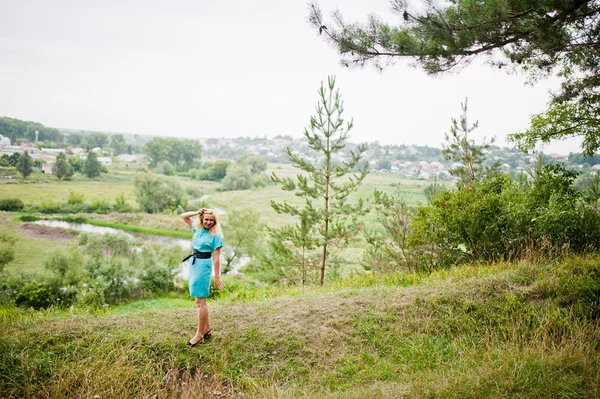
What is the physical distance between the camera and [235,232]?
36562mm

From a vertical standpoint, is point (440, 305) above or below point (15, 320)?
above

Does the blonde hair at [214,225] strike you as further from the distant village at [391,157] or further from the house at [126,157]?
the house at [126,157]

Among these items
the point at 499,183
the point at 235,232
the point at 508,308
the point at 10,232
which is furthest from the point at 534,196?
the point at 10,232

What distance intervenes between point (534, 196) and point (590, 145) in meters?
3.10

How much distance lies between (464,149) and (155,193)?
45244mm

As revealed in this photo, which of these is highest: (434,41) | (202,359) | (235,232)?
(434,41)

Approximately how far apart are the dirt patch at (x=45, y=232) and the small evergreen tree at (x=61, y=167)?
1140 cm

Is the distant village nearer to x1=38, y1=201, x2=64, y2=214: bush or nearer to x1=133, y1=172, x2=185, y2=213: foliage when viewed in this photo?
x1=38, y1=201, x2=64, y2=214: bush

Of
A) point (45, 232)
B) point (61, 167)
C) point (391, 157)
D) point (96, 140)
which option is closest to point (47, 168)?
point (61, 167)

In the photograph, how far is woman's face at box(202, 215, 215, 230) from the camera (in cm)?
504

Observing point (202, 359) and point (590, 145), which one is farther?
point (590, 145)

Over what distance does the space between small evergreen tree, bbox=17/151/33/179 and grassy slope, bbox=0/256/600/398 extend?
39.7m

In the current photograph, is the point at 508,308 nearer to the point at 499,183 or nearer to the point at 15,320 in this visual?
the point at 499,183

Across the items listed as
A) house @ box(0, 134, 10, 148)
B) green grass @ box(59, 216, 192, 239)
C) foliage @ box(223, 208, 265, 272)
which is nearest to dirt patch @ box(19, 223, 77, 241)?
green grass @ box(59, 216, 192, 239)
